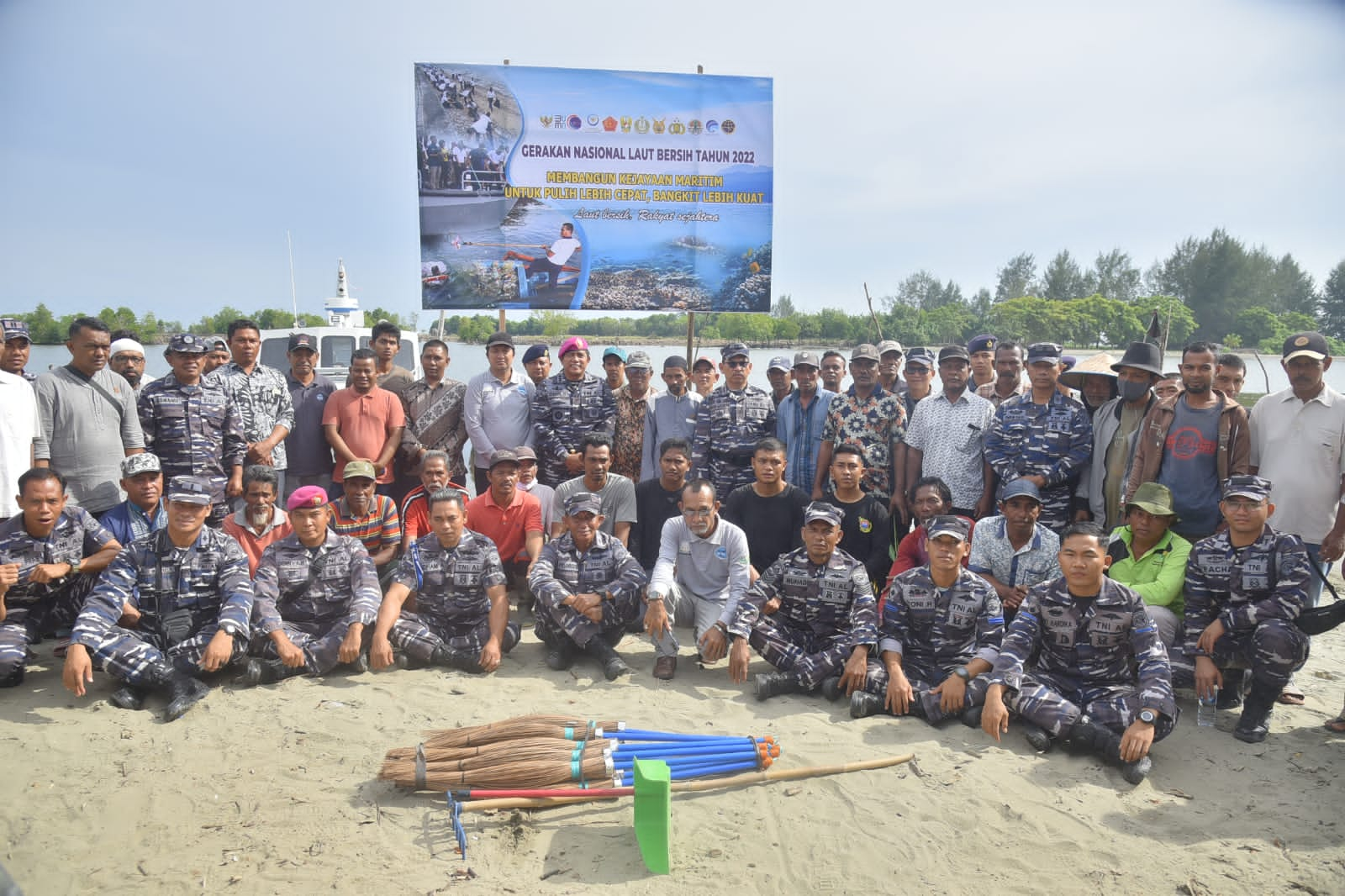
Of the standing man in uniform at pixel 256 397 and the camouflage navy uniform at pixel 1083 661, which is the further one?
the standing man in uniform at pixel 256 397

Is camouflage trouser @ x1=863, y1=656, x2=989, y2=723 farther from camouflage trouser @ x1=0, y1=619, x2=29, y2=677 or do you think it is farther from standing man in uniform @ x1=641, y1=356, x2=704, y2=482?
camouflage trouser @ x1=0, y1=619, x2=29, y2=677

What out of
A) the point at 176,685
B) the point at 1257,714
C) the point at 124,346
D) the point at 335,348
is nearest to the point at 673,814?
the point at 176,685

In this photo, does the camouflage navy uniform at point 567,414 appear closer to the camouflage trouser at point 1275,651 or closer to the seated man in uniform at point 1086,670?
the seated man in uniform at point 1086,670

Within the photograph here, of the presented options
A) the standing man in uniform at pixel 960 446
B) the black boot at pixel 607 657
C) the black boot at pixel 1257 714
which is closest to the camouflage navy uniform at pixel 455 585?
the black boot at pixel 607 657

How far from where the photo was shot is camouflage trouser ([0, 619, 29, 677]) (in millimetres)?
4348

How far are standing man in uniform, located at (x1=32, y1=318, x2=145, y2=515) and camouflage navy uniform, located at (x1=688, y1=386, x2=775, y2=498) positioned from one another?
381cm

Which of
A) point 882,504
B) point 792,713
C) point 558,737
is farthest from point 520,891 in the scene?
point 882,504

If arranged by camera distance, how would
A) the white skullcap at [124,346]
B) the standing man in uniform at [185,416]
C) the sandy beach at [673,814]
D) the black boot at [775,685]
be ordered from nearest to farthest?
the sandy beach at [673,814] < the black boot at [775,685] < the standing man in uniform at [185,416] < the white skullcap at [124,346]

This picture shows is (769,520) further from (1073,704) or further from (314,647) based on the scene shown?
(314,647)

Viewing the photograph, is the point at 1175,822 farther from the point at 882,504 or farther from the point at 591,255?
the point at 591,255

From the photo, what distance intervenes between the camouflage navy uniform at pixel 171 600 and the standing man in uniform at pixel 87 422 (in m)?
0.95

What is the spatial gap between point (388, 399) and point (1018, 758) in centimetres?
474

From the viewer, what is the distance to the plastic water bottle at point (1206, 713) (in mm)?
4238

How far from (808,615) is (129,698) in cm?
371
